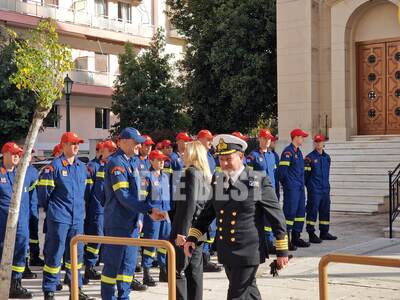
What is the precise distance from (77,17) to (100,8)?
300cm

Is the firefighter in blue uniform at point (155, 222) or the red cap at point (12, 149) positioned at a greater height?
the red cap at point (12, 149)

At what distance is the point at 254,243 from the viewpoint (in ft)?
18.8

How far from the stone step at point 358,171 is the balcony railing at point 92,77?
21096mm

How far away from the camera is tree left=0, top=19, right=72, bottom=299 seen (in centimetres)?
796

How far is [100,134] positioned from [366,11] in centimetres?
2166

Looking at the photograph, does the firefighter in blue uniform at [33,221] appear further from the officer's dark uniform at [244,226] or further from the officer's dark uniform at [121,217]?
the officer's dark uniform at [244,226]

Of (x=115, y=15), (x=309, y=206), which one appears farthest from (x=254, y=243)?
(x=115, y=15)

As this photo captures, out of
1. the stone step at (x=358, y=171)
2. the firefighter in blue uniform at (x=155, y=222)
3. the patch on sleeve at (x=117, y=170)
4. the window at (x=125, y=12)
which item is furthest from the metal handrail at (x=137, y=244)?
the window at (x=125, y=12)

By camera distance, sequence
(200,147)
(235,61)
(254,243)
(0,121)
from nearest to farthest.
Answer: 1. (254,243)
2. (200,147)
3. (235,61)
4. (0,121)

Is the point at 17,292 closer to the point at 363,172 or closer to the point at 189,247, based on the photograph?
the point at 189,247

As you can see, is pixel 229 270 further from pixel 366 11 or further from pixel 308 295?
pixel 366 11

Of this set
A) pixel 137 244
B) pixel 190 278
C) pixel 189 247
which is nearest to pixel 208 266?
pixel 190 278

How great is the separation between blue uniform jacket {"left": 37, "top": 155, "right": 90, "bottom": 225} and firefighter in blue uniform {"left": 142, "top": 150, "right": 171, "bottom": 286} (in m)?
0.93

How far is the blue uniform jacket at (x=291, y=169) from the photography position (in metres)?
12.1
